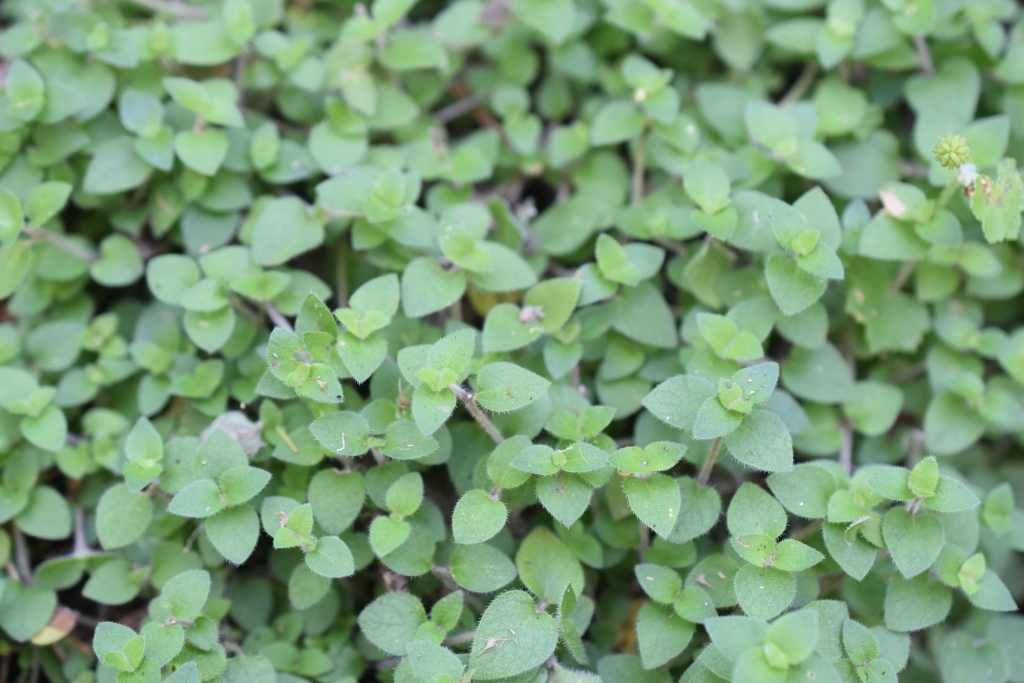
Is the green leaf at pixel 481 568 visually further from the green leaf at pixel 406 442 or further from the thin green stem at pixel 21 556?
the thin green stem at pixel 21 556

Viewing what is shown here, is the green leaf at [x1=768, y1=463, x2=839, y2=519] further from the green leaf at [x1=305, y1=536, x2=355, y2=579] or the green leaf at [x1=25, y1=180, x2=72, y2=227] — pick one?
the green leaf at [x1=25, y1=180, x2=72, y2=227]

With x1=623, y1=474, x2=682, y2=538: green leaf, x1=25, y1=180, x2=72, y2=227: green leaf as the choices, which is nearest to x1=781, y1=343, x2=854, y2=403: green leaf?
x1=623, y1=474, x2=682, y2=538: green leaf

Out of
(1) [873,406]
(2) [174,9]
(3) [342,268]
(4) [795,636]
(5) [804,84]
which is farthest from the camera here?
(5) [804,84]

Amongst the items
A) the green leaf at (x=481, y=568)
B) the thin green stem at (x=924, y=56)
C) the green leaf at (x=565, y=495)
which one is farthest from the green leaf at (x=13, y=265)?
the thin green stem at (x=924, y=56)

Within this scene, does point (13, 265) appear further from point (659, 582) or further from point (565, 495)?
point (659, 582)

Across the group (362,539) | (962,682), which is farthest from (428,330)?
→ (962,682)

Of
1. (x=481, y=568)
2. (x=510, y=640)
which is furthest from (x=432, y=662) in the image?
(x=481, y=568)
